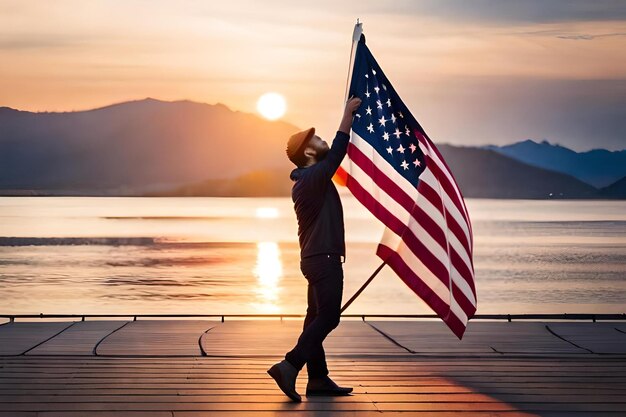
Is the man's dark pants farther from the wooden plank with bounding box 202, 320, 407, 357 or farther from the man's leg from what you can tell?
the wooden plank with bounding box 202, 320, 407, 357

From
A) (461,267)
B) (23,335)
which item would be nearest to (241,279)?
(23,335)

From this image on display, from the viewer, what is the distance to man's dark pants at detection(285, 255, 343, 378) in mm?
7809

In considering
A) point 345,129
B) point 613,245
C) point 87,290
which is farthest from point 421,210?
point 613,245

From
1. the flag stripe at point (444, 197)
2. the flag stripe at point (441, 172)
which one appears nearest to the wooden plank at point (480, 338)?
the flag stripe at point (444, 197)

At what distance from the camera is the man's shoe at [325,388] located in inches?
316

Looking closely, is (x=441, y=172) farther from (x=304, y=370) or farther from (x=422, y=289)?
(x=304, y=370)

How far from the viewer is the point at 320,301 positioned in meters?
7.83

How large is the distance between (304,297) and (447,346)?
1720 cm

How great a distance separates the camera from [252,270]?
3812 centimetres

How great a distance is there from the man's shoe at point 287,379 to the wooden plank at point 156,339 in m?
2.14

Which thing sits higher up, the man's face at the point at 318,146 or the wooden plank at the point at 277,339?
the man's face at the point at 318,146

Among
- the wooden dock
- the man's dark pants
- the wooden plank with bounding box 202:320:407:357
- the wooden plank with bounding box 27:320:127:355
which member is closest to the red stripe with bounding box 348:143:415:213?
the man's dark pants

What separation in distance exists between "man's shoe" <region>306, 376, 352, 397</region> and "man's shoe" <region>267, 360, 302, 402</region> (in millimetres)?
255

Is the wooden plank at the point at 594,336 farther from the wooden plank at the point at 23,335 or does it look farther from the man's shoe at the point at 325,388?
the wooden plank at the point at 23,335
